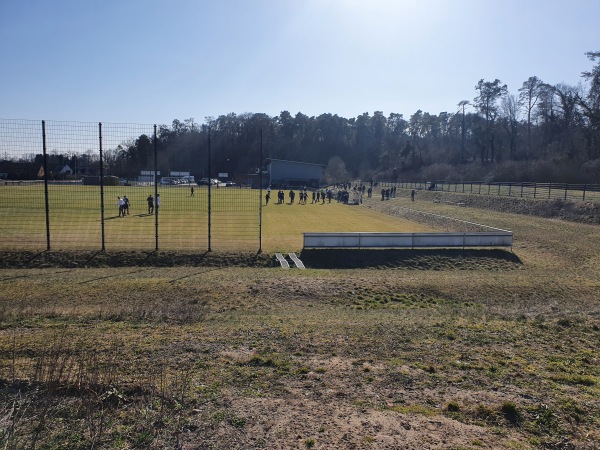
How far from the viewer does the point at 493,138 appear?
95.4 metres

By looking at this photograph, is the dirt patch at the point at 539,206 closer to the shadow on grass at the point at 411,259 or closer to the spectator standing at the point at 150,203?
the shadow on grass at the point at 411,259

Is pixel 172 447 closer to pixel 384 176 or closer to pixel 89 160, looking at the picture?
pixel 89 160

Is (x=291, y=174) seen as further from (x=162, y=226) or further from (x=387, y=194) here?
(x=162, y=226)

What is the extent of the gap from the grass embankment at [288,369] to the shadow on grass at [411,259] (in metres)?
5.81

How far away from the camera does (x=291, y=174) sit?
9125cm

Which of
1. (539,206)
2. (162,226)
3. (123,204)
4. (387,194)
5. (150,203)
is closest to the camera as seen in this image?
(162,226)

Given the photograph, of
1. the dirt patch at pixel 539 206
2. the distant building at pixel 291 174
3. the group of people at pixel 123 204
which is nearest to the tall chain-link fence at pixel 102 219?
the group of people at pixel 123 204

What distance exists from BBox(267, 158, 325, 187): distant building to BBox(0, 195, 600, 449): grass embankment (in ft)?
236

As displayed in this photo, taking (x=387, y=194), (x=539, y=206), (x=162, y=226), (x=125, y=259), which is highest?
(x=387, y=194)

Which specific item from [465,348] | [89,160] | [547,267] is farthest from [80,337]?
[547,267]

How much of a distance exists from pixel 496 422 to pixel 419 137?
499 feet

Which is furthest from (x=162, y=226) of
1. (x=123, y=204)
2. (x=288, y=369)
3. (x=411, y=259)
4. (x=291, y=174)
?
(x=291, y=174)

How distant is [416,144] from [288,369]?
449 ft

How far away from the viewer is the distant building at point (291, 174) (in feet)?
290
